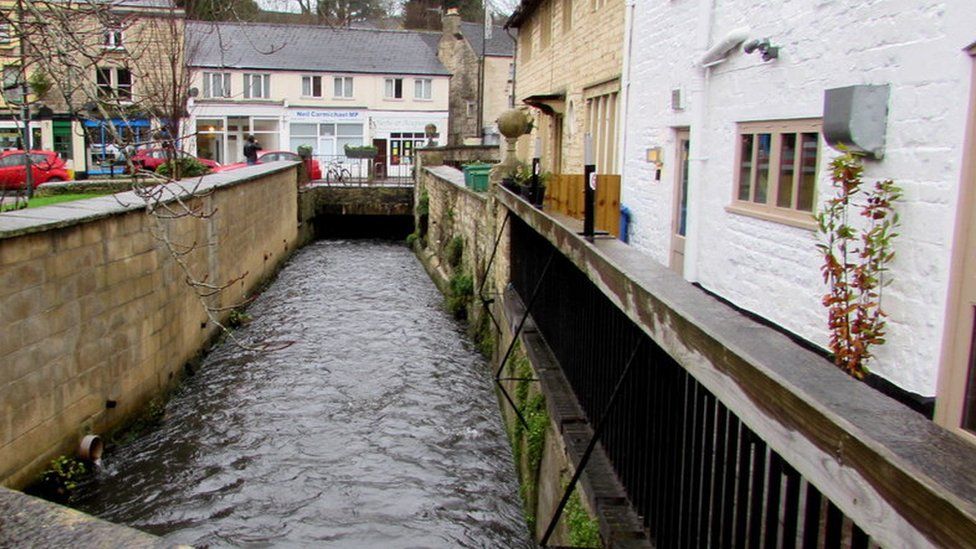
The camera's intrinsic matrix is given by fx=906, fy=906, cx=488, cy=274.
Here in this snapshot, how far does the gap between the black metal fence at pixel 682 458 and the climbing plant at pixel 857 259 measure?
1547mm

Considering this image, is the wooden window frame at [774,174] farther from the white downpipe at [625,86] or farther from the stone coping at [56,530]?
the stone coping at [56,530]

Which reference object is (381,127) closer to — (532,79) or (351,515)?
(532,79)

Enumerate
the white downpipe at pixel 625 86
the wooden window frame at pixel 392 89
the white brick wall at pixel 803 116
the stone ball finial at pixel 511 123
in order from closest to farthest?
the white brick wall at pixel 803 116 → the white downpipe at pixel 625 86 → the stone ball finial at pixel 511 123 → the wooden window frame at pixel 392 89

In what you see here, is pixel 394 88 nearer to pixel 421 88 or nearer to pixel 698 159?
pixel 421 88

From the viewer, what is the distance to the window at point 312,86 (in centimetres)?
4588

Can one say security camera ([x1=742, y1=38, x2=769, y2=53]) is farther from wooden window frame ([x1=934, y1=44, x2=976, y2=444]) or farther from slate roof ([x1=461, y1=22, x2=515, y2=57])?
slate roof ([x1=461, y1=22, x2=515, y2=57])

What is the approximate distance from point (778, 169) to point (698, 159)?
1.47 meters

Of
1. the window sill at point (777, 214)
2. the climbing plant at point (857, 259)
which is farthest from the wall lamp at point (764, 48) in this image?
the climbing plant at point (857, 259)

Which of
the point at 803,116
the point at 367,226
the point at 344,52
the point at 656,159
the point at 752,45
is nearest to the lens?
the point at 803,116

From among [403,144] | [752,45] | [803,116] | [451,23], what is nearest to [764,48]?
Result: [752,45]

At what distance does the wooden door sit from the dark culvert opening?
2094 cm

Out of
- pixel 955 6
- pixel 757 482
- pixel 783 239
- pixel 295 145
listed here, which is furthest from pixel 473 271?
pixel 295 145

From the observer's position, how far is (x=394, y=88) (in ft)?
156

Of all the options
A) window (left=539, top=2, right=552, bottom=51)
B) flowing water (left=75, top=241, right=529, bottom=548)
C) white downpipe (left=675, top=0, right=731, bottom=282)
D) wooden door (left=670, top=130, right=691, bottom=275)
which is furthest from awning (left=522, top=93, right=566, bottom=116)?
white downpipe (left=675, top=0, right=731, bottom=282)
